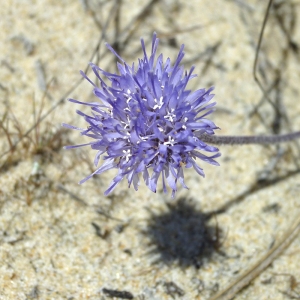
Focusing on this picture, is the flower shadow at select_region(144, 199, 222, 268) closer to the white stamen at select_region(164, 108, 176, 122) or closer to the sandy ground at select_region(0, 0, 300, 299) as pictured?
the sandy ground at select_region(0, 0, 300, 299)

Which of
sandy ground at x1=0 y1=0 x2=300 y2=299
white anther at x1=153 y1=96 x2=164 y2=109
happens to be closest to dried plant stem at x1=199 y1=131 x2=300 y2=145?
white anther at x1=153 y1=96 x2=164 y2=109

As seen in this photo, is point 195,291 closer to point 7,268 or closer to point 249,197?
point 249,197

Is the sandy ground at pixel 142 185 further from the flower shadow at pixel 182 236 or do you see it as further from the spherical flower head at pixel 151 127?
the spherical flower head at pixel 151 127

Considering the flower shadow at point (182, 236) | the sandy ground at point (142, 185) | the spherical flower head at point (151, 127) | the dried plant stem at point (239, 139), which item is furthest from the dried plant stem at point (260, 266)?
the spherical flower head at point (151, 127)

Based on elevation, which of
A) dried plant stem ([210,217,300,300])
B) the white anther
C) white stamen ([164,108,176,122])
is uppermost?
the white anther

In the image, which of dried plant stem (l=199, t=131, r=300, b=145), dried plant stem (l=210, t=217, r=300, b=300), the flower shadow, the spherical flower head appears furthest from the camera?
the flower shadow

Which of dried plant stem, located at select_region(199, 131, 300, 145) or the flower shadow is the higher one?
dried plant stem, located at select_region(199, 131, 300, 145)

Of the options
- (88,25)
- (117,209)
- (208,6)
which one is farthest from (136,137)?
(208,6)
